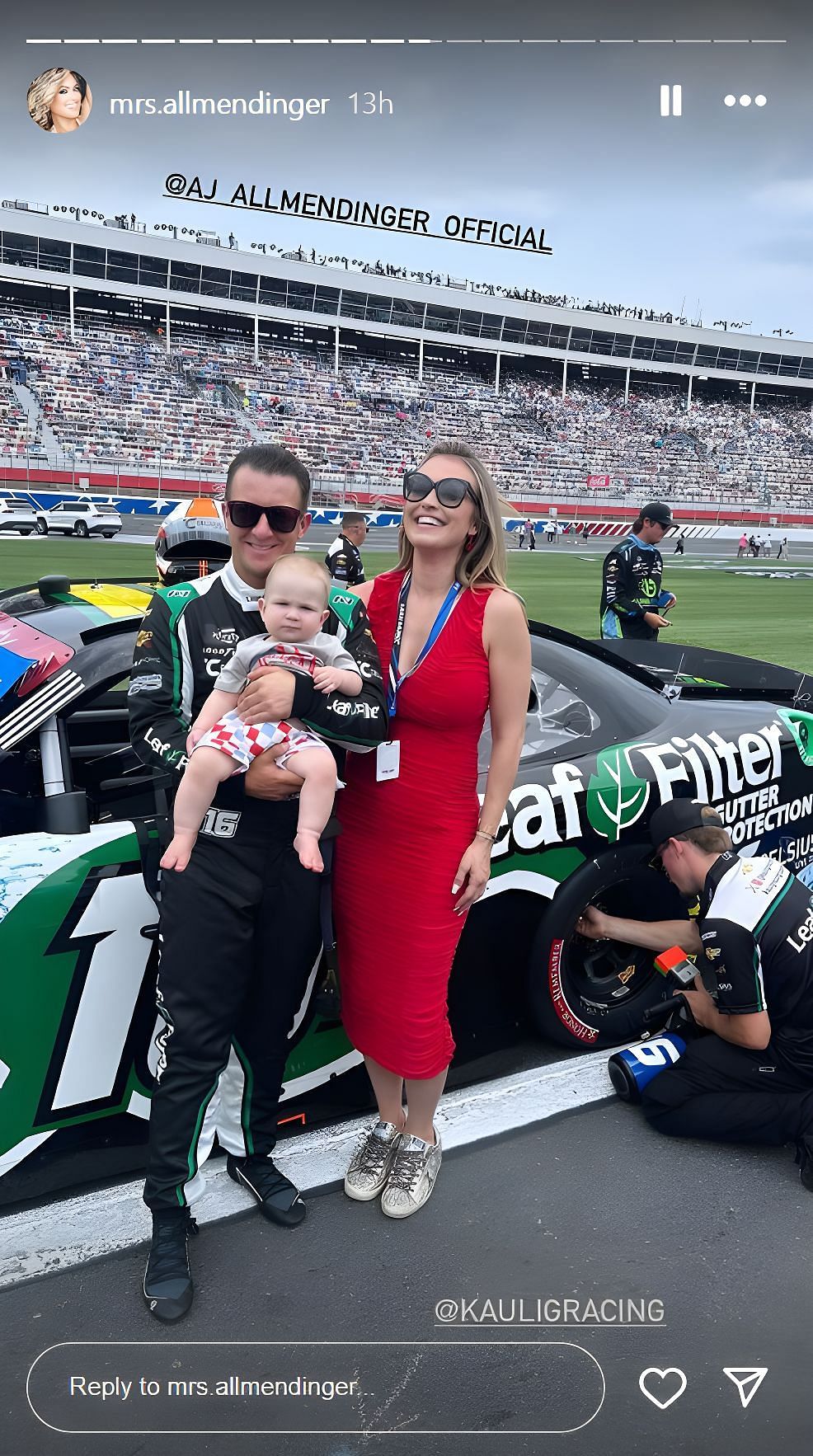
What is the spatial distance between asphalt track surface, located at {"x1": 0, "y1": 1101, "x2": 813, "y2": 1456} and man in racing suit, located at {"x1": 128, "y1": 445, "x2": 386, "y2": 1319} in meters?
0.16

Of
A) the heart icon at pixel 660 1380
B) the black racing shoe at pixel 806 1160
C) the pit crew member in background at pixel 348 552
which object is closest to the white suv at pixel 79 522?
the pit crew member in background at pixel 348 552

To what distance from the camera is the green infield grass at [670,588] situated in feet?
42.4

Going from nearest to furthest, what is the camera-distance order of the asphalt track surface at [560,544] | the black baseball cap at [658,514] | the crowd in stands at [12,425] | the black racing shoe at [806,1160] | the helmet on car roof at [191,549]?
the black racing shoe at [806,1160]
the helmet on car roof at [191,549]
the black baseball cap at [658,514]
the asphalt track surface at [560,544]
the crowd in stands at [12,425]

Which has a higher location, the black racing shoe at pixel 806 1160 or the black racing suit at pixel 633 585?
the black racing suit at pixel 633 585

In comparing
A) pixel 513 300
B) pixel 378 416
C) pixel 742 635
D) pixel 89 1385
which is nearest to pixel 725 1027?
pixel 89 1385

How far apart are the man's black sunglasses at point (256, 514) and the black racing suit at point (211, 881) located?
12cm

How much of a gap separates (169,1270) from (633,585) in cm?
625

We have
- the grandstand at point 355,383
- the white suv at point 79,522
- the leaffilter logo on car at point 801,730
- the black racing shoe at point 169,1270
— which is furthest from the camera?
the grandstand at point 355,383

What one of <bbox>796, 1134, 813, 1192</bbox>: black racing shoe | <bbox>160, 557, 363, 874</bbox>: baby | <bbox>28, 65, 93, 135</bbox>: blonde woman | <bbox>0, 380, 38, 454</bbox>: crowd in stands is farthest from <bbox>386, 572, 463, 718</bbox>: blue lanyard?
<bbox>0, 380, 38, 454</bbox>: crowd in stands

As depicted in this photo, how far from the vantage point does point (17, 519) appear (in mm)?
29609

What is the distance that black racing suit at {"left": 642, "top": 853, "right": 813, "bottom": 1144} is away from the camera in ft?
8.81

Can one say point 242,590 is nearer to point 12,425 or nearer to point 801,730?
point 801,730

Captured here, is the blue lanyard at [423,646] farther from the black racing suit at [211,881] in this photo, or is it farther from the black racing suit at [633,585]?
the black racing suit at [633,585]

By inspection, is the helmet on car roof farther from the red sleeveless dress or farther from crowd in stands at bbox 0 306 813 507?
crowd in stands at bbox 0 306 813 507
